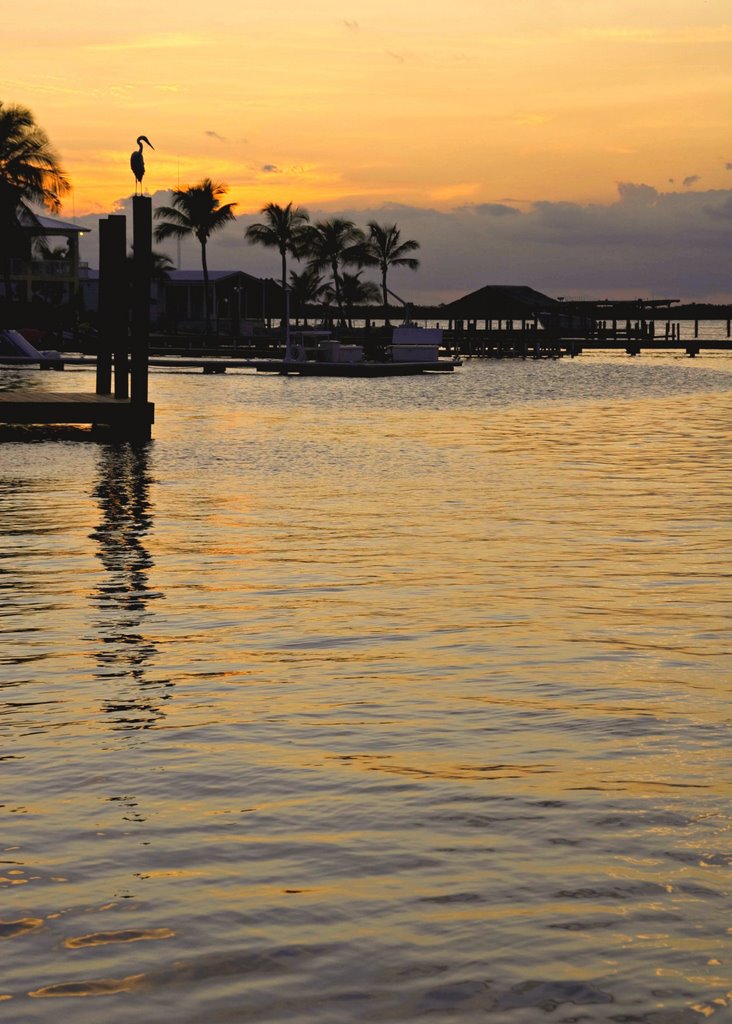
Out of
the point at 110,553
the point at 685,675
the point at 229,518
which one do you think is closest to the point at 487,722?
the point at 685,675

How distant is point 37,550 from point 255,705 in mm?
7153

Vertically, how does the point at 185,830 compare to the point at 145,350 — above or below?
below

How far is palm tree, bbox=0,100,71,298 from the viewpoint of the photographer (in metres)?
67.2

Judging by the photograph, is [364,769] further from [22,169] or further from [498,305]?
[498,305]

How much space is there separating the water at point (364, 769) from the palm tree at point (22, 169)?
2049 inches

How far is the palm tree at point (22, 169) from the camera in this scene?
220 feet

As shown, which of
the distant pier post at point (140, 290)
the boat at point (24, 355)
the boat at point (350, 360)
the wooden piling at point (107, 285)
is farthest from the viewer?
the boat at point (350, 360)

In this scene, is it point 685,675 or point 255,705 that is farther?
point 685,675

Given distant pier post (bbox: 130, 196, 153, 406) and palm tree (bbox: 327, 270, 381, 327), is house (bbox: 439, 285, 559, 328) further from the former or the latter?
distant pier post (bbox: 130, 196, 153, 406)

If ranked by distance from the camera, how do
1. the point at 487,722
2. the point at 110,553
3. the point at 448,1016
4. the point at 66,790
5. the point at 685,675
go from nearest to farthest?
the point at 448,1016, the point at 66,790, the point at 487,722, the point at 685,675, the point at 110,553

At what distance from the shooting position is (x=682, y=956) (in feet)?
16.0

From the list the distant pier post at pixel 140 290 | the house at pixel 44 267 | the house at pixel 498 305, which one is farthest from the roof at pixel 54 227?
the distant pier post at pixel 140 290

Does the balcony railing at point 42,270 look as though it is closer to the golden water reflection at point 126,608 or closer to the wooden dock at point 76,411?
the wooden dock at point 76,411

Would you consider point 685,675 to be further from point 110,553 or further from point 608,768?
point 110,553
